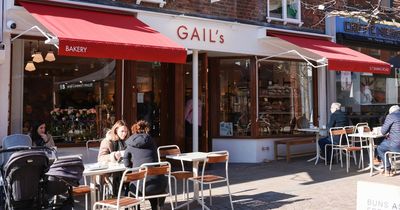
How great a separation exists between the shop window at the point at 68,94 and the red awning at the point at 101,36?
106cm

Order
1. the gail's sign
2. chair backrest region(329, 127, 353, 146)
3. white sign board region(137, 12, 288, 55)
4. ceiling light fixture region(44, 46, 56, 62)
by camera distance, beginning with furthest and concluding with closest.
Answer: chair backrest region(329, 127, 353, 146) → the gail's sign → white sign board region(137, 12, 288, 55) → ceiling light fixture region(44, 46, 56, 62)

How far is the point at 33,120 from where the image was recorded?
8.77m

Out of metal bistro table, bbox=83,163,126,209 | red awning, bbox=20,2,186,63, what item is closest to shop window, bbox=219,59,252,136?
red awning, bbox=20,2,186,63

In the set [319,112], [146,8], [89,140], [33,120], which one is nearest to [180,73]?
[146,8]

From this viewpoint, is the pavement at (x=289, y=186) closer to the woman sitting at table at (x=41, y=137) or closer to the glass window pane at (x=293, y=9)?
the woman sitting at table at (x=41, y=137)

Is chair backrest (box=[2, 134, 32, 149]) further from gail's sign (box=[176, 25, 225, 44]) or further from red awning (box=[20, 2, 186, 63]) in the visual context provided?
gail's sign (box=[176, 25, 225, 44])

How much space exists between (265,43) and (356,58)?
218 cm

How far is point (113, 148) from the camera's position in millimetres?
6996

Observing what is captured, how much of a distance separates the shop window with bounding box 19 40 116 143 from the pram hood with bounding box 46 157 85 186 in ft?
11.4

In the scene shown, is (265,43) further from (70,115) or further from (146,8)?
(70,115)

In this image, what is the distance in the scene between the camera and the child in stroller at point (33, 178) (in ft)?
17.7

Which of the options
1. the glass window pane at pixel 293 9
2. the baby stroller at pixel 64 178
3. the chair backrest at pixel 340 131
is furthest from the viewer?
the glass window pane at pixel 293 9

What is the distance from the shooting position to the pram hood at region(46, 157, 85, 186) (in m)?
5.44

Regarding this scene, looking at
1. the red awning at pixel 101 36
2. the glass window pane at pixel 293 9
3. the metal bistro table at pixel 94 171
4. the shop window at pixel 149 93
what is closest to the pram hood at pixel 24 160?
the metal bistro table at pixel 94 171
